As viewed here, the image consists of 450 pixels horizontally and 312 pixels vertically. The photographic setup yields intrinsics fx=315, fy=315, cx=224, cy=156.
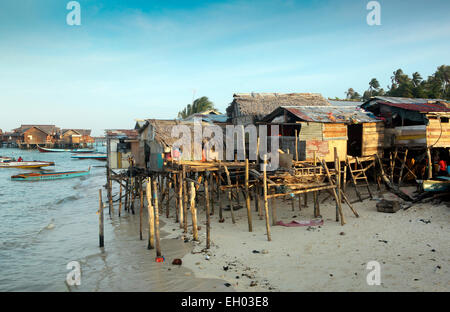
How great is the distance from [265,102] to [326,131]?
6501 mm

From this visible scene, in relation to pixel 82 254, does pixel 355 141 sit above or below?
above

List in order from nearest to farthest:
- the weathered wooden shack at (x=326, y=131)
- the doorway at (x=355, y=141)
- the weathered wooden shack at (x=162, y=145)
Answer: the weathered wooden shack at (x=162, y=145) → the weathered wooden shack at (x=326, y=131) → the doorway at (x=355, y=141)

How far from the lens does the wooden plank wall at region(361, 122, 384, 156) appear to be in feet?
49.9

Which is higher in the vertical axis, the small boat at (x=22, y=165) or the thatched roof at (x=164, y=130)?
the thatched roof at (x=164, y=130)

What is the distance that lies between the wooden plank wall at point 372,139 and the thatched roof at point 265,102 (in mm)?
5175

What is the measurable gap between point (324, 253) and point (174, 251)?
4626 mm

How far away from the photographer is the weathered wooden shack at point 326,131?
555 inches

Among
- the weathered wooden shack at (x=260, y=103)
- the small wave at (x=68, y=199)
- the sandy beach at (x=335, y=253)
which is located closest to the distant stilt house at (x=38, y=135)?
the small wave at (x=68, y=199)

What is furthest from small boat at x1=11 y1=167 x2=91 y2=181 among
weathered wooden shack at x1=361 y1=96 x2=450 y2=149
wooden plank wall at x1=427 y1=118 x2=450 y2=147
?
wooden plank wall at x1=427 y1=118 x2=450 y2=147

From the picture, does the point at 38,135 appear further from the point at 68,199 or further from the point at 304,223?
Answer: the point at 304,223

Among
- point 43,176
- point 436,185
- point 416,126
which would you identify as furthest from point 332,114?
point 43,176

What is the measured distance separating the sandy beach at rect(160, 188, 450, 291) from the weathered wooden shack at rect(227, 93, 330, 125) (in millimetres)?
8444

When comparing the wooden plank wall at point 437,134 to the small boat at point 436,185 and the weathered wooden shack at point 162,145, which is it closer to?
the small boat at point 436,185

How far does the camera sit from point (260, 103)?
785 inches
